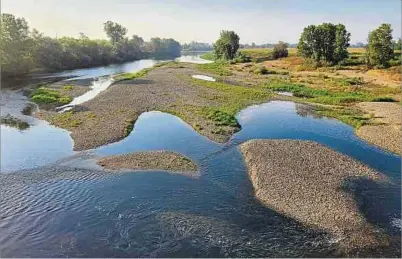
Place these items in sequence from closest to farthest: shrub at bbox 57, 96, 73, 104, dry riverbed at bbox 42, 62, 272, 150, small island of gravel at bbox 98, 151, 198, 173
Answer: small island of gravel at bbox 98, 151, 198, 173
dry riverbed at bbox 42, 62, 272, 150
shrub at bbox 57, 96, 73, 104

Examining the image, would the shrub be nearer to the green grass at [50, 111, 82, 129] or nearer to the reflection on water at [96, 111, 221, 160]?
the green grass at [50, 111, 82, 129]

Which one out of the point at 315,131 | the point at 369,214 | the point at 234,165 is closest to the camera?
the point at 369,214

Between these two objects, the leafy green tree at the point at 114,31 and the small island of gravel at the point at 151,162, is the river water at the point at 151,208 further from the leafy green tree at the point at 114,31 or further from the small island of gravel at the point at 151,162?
the leafy green tree at the point at 114,31

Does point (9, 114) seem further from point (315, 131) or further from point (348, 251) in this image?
point (348, 251)

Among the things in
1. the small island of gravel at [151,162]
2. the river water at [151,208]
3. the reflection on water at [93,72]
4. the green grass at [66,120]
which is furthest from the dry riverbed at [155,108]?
the reflection on water at [93,72]

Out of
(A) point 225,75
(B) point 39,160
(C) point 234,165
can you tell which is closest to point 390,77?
(A) point 225,75

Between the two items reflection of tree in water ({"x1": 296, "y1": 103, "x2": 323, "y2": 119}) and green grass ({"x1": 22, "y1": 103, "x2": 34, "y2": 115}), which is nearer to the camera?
reflection of tree in water ({"x1": 296, "y1": 103, "x2": 323, "y2": 119})

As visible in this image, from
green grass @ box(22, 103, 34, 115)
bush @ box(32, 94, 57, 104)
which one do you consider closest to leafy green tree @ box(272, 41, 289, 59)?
bush @ box(32, 94, 57, 104)
